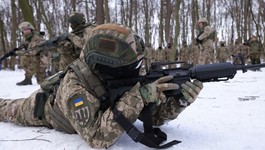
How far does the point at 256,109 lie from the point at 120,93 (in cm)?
228

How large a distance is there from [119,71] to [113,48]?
0.67ft

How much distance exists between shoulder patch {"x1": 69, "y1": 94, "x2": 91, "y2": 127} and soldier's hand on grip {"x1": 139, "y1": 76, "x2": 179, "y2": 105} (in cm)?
44

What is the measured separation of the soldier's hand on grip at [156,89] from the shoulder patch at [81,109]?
0.44 metres

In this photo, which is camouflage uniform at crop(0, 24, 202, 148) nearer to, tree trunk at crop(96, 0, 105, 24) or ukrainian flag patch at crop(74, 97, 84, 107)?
ukrainian flag patch at crop(74, 97, 84, 107)

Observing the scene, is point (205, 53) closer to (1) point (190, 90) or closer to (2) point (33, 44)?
(2) point (33, 44)

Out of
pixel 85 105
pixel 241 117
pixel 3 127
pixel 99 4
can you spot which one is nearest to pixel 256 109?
pixel 241 117

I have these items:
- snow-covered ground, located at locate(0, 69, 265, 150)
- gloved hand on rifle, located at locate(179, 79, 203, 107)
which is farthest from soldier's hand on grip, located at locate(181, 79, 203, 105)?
snow-covered ground, located at locate(0, 69, 265, 150)

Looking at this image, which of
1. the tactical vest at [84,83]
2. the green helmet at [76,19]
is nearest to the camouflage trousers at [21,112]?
the tactical vest at [84,83]

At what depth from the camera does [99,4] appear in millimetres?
8555

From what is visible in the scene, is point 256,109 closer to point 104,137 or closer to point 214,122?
point 214,122

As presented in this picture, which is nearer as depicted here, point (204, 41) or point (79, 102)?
point (79, 102)

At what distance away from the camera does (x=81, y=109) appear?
84.5 inches

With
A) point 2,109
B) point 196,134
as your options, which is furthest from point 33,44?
point 196,134

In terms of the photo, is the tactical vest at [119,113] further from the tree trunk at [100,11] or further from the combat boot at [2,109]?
the tree trunk at [100,11]
